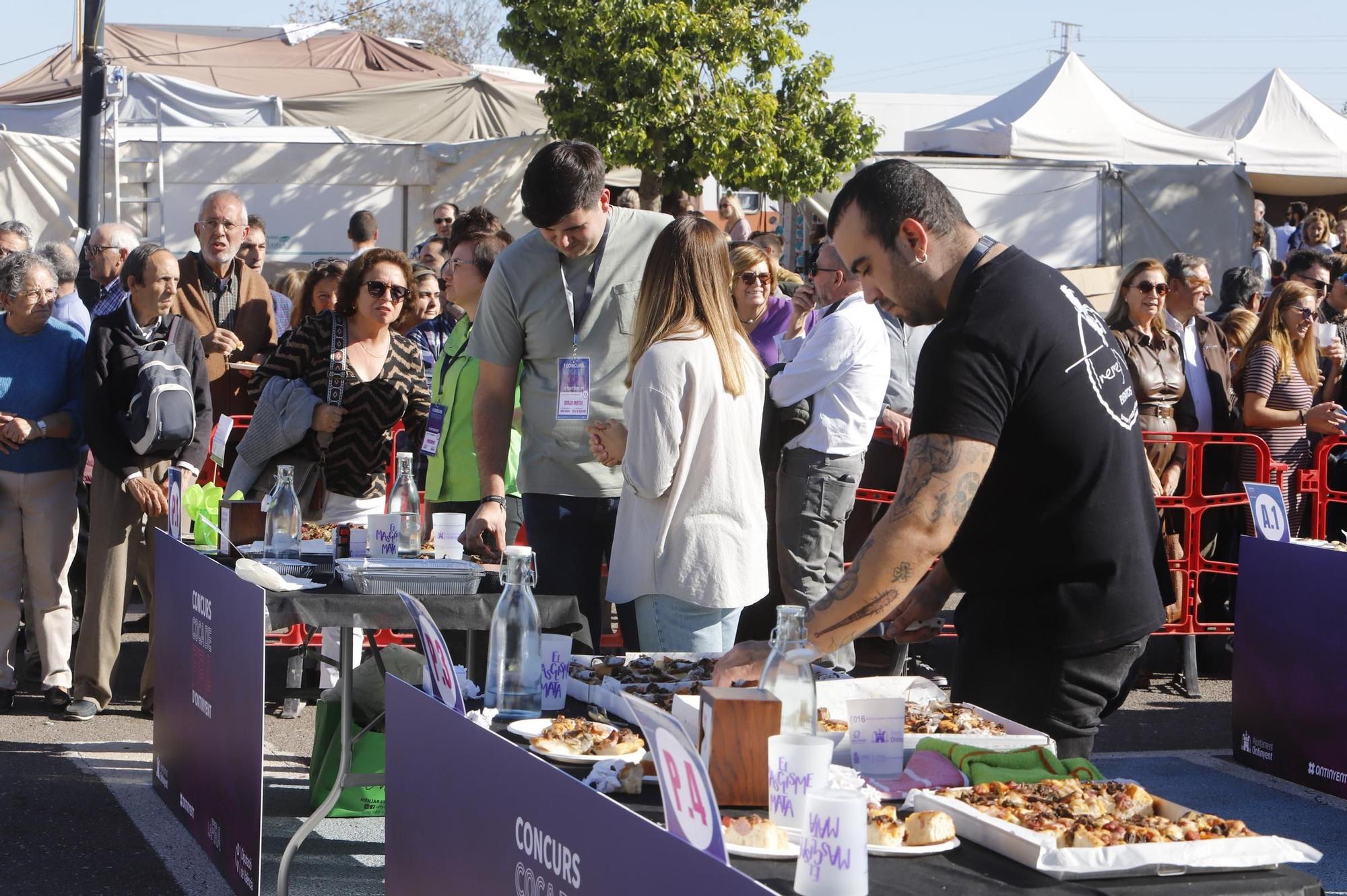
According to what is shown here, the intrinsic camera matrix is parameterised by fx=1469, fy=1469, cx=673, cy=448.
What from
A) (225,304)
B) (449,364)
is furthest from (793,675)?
(225,304)

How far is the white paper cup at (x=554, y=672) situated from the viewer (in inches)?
122

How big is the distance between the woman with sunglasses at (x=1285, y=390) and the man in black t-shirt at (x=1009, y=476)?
575cm

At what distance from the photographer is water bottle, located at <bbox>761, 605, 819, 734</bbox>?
8.07 feet

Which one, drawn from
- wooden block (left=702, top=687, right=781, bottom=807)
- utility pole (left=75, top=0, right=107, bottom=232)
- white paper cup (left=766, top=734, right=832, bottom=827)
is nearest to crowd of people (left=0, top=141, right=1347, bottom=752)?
wooden block (left=702, top=687, right=781, bottom=807)

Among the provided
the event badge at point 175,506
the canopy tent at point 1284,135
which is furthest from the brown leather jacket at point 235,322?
the canopy tent at point 1284,135

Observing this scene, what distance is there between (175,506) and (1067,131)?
17.4 meters

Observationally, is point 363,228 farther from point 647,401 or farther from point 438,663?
point 438,663

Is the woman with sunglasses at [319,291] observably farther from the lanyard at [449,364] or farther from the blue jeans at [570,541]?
the blue jeans at [570,541]

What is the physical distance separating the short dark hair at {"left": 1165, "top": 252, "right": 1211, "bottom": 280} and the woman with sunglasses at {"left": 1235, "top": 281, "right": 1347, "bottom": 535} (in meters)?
0.55

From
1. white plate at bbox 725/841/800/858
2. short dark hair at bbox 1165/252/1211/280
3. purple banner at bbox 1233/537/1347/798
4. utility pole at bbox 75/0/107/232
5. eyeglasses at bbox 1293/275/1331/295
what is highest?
utility pole at bbox 75/0/107/232

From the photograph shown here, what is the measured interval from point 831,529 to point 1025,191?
13809 mm

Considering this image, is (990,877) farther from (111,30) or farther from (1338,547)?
→ (111,30)

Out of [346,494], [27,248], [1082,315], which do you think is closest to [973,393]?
[1082,315]

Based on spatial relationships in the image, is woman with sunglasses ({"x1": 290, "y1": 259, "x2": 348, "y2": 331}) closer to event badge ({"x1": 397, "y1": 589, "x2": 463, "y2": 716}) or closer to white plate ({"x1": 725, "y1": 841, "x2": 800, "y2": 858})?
event badge ({"x1": 397, "y1": 589, "x2": 463, "y2": 716})
